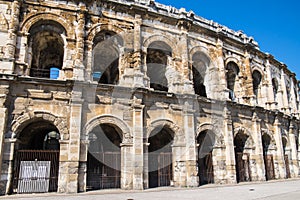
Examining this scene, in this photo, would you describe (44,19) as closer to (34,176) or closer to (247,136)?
(34,176)

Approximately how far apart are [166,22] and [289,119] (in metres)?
10.4

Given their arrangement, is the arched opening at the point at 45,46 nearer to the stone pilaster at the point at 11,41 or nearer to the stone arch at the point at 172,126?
the stone pilaster at the point at 11,41

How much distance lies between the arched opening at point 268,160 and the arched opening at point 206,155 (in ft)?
12.7

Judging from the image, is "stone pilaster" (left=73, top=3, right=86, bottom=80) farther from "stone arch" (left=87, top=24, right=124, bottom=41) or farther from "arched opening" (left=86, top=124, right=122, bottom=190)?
"arched opening" (left=86, top=124, right=122, bottom=190)

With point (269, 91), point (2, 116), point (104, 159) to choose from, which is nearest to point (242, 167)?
point (269, 91)

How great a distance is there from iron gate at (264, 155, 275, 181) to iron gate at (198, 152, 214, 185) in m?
3.87

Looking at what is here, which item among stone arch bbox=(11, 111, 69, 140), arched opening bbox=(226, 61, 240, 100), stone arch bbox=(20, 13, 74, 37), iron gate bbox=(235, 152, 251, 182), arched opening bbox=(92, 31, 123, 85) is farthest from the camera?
arched opening bbox=(226, 61, 240, 100)

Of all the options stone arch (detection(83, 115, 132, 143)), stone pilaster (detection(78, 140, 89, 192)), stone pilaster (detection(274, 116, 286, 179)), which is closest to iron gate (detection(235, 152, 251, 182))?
stone pilaster (detection(274, 116, 286, 179))

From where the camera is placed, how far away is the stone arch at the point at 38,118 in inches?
349

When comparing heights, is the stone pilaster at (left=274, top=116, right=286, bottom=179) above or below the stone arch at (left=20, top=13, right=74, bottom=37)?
below

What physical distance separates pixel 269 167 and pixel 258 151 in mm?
1763

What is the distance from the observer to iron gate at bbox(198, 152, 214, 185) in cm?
1226

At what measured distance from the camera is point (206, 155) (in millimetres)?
12555

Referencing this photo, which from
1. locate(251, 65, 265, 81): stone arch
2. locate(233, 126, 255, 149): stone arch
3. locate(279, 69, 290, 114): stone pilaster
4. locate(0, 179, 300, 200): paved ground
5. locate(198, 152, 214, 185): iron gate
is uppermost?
locate(251, 65, 265, 81): stone arch
